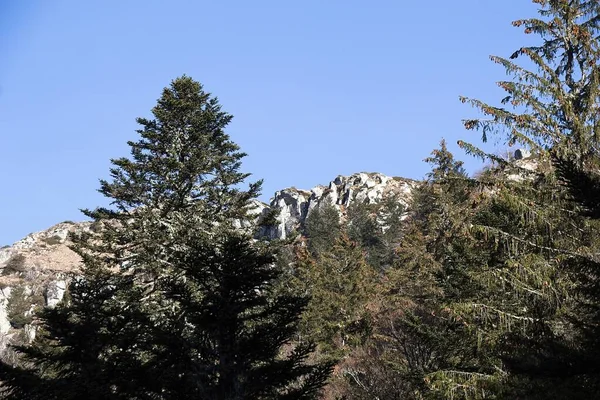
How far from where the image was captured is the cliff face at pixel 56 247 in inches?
3104

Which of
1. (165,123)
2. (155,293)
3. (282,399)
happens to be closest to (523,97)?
(282,399)

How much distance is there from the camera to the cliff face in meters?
78.9

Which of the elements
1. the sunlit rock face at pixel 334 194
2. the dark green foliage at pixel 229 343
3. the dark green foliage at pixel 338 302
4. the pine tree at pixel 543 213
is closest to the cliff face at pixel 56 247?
the sunlit rock face at pixel 334 194

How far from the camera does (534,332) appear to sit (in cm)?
1084

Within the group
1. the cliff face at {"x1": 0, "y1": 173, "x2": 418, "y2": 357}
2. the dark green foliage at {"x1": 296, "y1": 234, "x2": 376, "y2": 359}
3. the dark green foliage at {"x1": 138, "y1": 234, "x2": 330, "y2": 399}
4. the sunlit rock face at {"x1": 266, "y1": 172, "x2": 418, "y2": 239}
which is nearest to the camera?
the dark green foliage at {"x1": 138, "y1": 234, "x2": 330, "y2": 399}

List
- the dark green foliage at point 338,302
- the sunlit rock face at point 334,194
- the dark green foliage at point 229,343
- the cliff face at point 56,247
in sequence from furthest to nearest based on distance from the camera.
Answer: the sunlit rock face at point 334,194
the cliff face at point 56,247
the dark green foliage at point 338,302
the dark green foliage at point 229,343

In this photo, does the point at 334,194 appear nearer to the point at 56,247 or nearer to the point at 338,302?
the point at 56,247

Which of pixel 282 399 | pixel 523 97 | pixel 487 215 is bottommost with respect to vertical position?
pixel 282 399

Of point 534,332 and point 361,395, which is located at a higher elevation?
point 534,332

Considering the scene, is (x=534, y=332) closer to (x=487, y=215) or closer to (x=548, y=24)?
(x=487, y=215)

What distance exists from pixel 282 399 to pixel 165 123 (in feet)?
54.1

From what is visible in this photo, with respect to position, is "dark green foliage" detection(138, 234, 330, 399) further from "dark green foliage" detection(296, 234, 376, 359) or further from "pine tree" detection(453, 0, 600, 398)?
"dark green foliage" detection(296, 234, 376, 359)

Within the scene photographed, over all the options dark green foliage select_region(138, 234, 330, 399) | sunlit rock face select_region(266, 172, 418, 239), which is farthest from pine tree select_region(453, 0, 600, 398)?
sunlit rock face select_region(266, 172, 418, 239)

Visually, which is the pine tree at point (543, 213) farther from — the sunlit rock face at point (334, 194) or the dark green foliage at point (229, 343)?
the sunlit rock face at point (334, 194)
